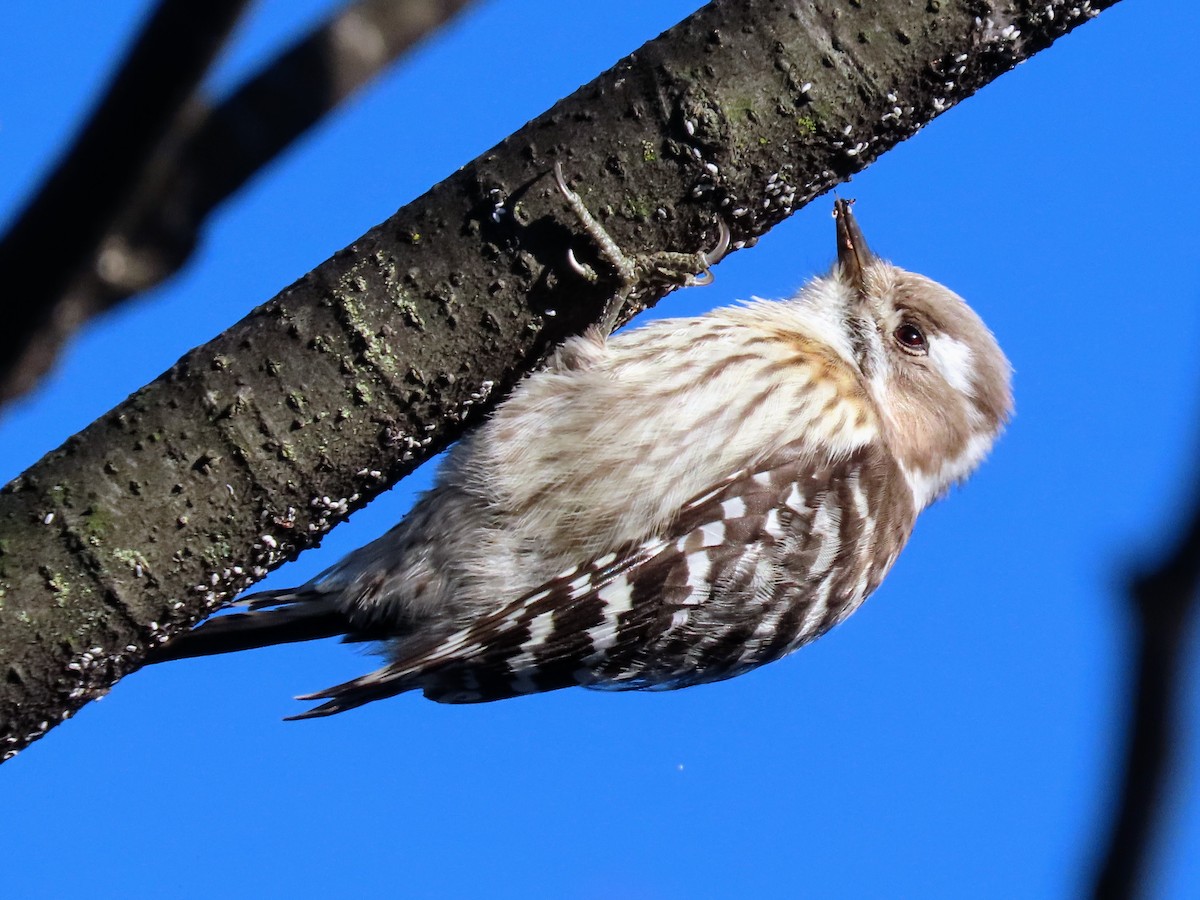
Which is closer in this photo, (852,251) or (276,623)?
(276,623)

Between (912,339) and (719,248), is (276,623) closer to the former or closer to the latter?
(719,248)

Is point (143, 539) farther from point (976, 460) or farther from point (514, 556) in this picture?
point (976, 460)

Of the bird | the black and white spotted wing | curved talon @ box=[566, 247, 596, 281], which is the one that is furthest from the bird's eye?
curved talon @ box=[566, 247, 596, 281]

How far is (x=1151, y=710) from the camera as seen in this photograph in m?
0.90

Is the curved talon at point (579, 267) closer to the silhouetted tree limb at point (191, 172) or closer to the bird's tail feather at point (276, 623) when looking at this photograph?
the silhouetted tree limb at point (191, 172)

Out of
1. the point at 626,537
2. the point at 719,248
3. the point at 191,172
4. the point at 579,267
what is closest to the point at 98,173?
the point at 191,172

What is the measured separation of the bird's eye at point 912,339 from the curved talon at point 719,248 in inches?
57.6

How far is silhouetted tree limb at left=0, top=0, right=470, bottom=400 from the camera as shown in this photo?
1.17m

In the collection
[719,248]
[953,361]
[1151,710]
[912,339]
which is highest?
[719,248]

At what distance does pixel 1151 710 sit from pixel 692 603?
2701mm

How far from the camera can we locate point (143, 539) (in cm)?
244

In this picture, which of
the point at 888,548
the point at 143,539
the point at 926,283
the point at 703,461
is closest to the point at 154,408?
the point at 143,539

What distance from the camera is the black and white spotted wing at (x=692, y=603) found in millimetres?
3438

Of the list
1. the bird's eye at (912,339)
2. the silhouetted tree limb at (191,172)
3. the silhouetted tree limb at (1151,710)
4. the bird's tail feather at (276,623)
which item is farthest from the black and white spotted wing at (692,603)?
the silhouetted tree limb at (1151,710)
